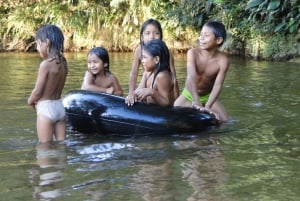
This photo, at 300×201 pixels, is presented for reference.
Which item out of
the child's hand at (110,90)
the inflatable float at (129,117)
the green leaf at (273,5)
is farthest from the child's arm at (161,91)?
the green leaf at (273,5)

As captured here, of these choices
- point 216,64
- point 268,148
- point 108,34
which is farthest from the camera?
point 108,34

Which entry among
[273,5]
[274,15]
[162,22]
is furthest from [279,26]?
[162,22]

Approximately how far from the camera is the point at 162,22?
63.2ft

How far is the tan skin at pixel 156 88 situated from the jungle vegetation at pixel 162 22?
285 inches

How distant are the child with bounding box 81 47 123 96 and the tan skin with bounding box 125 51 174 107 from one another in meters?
0.62

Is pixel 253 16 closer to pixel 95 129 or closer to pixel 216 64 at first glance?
pixel 216 64

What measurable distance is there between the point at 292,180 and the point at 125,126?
2.16 meters

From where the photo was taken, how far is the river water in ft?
13.3

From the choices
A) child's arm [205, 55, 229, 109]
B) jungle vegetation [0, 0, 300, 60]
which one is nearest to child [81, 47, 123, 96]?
child's arm [205, 55, 229, 109]

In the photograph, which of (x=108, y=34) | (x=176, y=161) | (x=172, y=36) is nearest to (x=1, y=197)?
(x=176, y=161)

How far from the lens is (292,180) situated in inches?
169

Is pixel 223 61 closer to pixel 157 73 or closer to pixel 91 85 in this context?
pixel 157 73

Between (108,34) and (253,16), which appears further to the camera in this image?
(108,34)

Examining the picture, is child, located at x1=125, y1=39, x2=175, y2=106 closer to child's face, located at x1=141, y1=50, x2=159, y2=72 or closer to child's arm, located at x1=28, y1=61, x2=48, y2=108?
child's face, located at x1=141, y1=50, x2=159, y2=72
